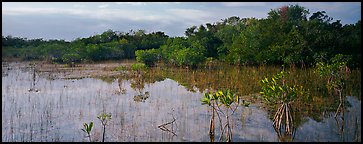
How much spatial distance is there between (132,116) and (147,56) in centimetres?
989

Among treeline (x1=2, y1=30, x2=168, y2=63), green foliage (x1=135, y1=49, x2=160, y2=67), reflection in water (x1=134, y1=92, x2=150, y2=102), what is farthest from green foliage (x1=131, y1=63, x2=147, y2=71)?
treeline (x1=2, y1=30, x2=168, y2=63)

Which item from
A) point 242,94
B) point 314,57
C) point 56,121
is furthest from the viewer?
point 314,57

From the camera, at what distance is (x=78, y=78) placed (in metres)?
13.2

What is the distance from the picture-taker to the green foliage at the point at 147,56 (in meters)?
17.0

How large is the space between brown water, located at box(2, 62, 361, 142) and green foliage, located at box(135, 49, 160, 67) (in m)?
5.59

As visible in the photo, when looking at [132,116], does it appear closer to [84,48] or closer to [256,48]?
[256,48]

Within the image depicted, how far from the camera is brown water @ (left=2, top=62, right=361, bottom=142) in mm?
6297

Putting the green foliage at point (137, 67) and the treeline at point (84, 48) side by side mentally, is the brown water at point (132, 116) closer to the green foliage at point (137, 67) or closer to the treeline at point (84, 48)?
the green foliage at point (137, 67)

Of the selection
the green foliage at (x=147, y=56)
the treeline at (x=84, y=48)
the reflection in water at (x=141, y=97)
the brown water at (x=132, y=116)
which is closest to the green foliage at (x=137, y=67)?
the brown water at (x=132, y=116)

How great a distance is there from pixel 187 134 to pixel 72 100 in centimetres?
418

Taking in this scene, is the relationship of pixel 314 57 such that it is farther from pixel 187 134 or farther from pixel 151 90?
pixel 187 134

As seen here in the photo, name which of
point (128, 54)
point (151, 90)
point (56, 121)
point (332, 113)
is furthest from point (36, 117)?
point (128, 54)

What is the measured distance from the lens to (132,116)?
25.0 ft

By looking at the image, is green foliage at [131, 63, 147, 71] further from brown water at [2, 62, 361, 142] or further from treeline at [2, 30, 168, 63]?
treeline at [2, 30, 168, 63]
